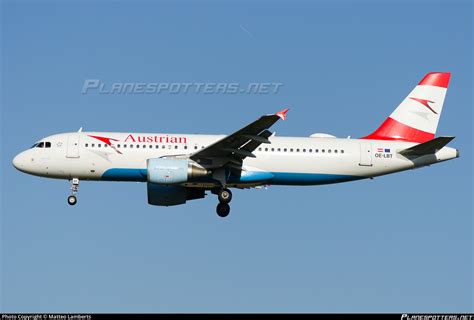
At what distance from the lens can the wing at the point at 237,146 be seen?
1779 inches

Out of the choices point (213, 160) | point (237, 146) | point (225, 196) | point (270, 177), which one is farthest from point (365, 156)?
point (213, 160)

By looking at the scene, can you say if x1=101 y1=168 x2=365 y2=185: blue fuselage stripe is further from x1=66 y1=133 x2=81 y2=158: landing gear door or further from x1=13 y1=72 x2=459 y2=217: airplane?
x1=66 y1=133 x2=81 y2=158: landing gear door

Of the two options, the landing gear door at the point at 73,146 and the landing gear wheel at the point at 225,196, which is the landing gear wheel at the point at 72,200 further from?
the landing gear wheel at the point at 225,196

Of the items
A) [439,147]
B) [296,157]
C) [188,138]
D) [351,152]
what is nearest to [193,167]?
[188,138]

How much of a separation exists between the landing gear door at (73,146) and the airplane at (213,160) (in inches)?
2.1

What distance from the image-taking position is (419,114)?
52.8 metres

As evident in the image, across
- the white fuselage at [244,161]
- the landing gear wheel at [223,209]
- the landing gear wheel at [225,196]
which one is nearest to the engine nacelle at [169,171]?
the white fuselage at [244,161]

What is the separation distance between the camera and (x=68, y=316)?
33.1 m

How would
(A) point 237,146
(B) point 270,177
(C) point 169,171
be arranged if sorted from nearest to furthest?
(C) point 169,171, (A) point 237,146, (B) point 270,177

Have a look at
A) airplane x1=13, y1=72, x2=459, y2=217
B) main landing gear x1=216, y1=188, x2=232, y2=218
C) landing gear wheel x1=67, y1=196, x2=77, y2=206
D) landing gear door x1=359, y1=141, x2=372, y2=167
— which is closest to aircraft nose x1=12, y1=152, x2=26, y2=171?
airplane x1=13, y1=72, x2=459, y2=217

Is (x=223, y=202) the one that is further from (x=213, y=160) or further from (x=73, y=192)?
(x=73, y=192)

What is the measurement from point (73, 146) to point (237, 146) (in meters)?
8.71

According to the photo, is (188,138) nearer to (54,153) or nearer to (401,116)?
(54,153)

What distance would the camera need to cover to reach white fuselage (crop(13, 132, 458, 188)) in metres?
48.2
